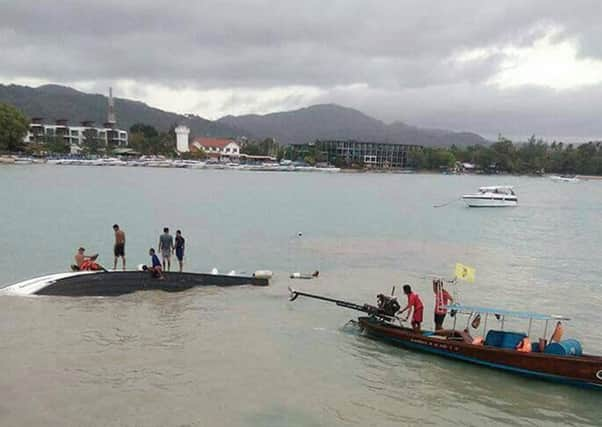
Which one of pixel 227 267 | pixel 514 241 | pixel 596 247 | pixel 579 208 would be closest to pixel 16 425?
pixel 227 267

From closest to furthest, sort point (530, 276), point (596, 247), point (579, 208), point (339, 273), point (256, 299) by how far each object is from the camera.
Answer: point (256, 299)
point (339, 273)
point (530, 276)
point (596, 247)
point (579, 208)

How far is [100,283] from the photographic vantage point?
20.1 metres

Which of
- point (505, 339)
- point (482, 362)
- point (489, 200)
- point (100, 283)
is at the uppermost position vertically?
point (489, 200)

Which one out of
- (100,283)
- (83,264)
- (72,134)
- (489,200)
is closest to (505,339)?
(100,283)

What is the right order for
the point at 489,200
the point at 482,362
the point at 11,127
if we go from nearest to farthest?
the point at 482,362 → the point at 489,200 → the point at 11,127

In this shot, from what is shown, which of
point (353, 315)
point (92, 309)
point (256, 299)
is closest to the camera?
point (92, 309)

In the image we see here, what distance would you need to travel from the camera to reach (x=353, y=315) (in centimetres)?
2005

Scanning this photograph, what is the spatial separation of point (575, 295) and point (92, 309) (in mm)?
22734

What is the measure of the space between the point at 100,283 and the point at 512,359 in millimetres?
14933

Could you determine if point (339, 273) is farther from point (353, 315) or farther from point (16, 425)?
point (16, 425)

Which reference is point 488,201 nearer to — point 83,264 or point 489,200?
point 489,200

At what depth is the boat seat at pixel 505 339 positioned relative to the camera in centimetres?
1501

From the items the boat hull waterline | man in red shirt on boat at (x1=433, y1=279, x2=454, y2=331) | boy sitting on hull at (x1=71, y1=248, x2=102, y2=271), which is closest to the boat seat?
the boat hull waterline

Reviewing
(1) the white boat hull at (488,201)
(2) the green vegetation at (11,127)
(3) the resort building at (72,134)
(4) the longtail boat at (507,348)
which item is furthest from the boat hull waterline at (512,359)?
(3) the resort building at (72,134)
